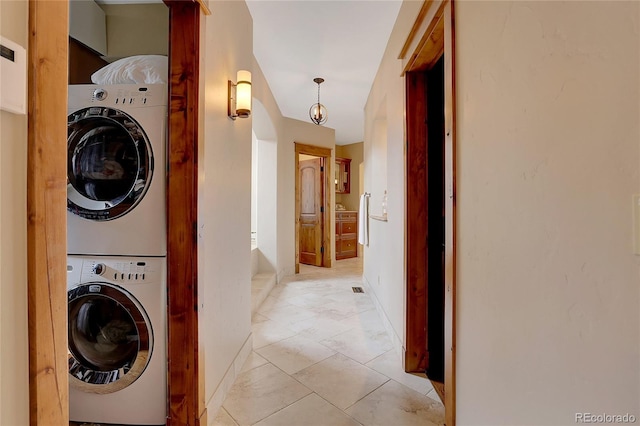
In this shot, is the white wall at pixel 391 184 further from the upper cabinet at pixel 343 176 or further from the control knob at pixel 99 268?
the upper cabinet at pixel 343 176

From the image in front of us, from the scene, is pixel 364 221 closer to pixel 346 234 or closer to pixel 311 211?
pixel 311 211

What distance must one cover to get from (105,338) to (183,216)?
0.79m

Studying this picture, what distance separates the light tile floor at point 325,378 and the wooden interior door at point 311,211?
2.41 metres

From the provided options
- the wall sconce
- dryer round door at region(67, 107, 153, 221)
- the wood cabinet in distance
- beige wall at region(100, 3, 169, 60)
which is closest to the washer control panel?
dryer round door at region(67, 107, 153, 221)

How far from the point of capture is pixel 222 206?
1.81m

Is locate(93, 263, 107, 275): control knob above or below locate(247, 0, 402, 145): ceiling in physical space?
below

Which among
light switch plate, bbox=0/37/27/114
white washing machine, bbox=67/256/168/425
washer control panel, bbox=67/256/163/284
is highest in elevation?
light switch plate, bbox=0/37/27/114

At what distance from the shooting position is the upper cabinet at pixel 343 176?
724 cm

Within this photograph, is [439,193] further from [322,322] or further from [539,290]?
[322,322]

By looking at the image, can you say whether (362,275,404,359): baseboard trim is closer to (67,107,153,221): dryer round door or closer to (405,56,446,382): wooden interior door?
(405,56,446,382): wooden interior door

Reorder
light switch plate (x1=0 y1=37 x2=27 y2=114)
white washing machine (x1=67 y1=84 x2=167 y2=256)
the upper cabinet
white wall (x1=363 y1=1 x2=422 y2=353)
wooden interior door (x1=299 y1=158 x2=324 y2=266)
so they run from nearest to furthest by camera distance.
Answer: light switch plate (x1=0 y1=37 x2=27 y2=114) < white washing machine (x1=67 y1=84 x2=167 y2=256) < white wall (x1=363 y1=1 x2=422 y2=353) < wooden interior door (x1=299 y1=158 x2=324 y2=266) < the upper cabinet

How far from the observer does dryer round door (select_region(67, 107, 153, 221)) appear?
1.46m

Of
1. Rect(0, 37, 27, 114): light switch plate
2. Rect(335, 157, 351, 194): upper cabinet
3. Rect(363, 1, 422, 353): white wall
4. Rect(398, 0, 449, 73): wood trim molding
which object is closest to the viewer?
Rect(0, 37, 27, 114): light switch plate

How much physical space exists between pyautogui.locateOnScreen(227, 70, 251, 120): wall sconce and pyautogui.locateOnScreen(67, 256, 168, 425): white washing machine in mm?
1030
